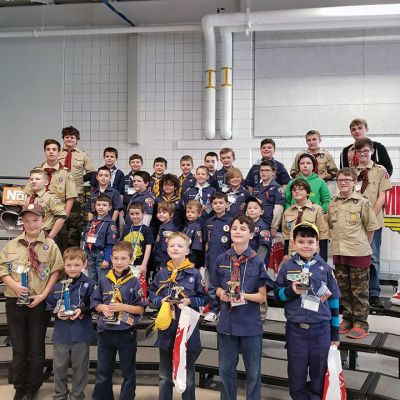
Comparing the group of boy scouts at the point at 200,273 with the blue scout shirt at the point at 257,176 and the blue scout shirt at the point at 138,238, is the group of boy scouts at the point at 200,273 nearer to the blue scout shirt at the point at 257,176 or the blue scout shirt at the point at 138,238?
the blue scout shirt at the point at 138,238

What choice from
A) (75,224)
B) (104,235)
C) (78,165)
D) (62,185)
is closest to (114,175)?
(78,165)

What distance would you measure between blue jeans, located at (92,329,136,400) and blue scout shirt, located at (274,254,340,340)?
1132mm

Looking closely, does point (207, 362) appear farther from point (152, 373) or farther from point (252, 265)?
point (252, 265)

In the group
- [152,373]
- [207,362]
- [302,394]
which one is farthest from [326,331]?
[152,373]

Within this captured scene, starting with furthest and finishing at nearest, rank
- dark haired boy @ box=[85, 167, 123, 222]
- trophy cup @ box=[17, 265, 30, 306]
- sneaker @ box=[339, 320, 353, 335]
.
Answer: dark haired boy @ box=[85, 167, 123, 222] → sneaker @ box=[339, 320, 353, 335] → trophy cup @ box=[17, 265, 30, 306]

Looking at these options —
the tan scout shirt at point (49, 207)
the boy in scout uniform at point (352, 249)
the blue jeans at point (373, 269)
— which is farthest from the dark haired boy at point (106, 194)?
the blue jeans at point (373, 269)

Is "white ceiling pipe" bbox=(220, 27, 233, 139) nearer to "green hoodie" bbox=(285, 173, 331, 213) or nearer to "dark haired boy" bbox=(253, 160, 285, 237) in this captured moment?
"dark haired boy" bbox=(253, 160, 285, 237)

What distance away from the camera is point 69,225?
563cm

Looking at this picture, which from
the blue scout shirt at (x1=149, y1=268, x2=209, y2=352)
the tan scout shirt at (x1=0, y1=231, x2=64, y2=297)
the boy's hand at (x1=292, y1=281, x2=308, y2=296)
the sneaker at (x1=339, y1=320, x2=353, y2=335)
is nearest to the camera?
the boy's hand at (x1=292, y1=281, x2=308, y2=296)

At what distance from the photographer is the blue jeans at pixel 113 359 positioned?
133 inches

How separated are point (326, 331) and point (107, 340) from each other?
5.04 ft

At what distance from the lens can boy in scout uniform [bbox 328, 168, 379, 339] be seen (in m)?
4.14

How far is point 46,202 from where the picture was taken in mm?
4602

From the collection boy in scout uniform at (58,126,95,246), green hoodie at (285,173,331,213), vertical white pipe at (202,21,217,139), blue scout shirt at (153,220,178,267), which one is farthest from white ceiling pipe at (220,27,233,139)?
blue scout shirt at (153,220,178,267)
